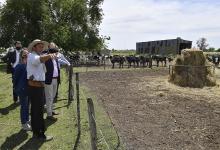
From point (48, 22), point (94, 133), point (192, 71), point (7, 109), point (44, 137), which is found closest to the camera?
point (94, 133)

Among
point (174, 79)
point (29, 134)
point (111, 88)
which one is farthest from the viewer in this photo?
point (174, 79)

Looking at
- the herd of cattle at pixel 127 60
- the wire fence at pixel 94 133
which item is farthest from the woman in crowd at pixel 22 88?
the herd of cattle at pixel 127 60

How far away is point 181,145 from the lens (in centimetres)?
877

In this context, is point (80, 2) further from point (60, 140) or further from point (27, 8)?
point (60, 140)

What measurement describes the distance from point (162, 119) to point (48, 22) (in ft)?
103

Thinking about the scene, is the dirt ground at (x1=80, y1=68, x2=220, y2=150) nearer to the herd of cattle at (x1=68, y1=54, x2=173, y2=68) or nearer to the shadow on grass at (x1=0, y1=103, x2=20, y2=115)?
the shadow on grass at (x1=0, y1=103, x2=20, y2=115)

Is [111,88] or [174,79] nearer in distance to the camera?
[111,88]

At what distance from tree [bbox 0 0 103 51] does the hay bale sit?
19786 mm

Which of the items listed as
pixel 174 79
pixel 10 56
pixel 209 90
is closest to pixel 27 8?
pixel 174 79

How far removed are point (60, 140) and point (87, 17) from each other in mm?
39310

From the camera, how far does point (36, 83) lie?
8.69 meters

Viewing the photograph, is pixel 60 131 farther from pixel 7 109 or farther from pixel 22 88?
pixel 7 109

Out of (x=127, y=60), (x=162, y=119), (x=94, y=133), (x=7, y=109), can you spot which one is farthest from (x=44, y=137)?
(x=127, y=60)

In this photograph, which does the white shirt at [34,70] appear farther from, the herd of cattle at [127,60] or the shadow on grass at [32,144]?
the herd of cattle at [127,60]
